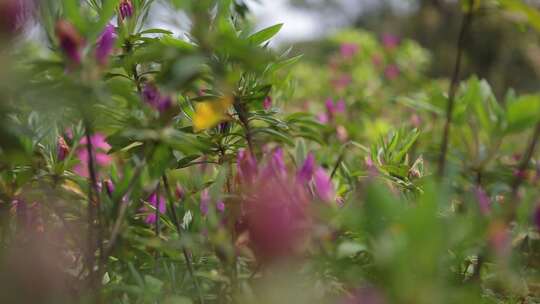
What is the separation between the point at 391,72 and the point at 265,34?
3.01 meters

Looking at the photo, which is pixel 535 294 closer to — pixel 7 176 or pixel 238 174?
pixel 238 174

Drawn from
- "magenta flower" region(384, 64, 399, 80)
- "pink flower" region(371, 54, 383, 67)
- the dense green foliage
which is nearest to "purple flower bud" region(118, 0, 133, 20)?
the dense green foliage

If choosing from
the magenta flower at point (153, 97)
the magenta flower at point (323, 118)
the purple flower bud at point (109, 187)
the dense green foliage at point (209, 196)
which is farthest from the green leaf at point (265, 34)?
the magenta flower at point (323, 118)

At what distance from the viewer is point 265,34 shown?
0.78 m

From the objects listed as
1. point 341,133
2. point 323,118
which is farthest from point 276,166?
point 323,118

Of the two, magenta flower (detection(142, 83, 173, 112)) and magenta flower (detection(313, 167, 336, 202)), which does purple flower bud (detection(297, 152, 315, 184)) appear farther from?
magenta flower (detection(142, 83, 173, 112))

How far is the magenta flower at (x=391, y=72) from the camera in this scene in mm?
3650

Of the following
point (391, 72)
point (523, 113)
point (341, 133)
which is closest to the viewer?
point (523, 113)

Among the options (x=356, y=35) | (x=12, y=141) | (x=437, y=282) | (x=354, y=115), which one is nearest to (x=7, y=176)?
(x=12, y=141)

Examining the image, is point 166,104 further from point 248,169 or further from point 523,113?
point 523,113

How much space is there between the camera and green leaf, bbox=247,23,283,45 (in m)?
0.78

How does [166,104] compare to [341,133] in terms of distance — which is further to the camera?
[341,133]

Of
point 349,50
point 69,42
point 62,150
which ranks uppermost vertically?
point 349,50

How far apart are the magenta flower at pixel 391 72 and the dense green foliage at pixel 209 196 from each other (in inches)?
104
